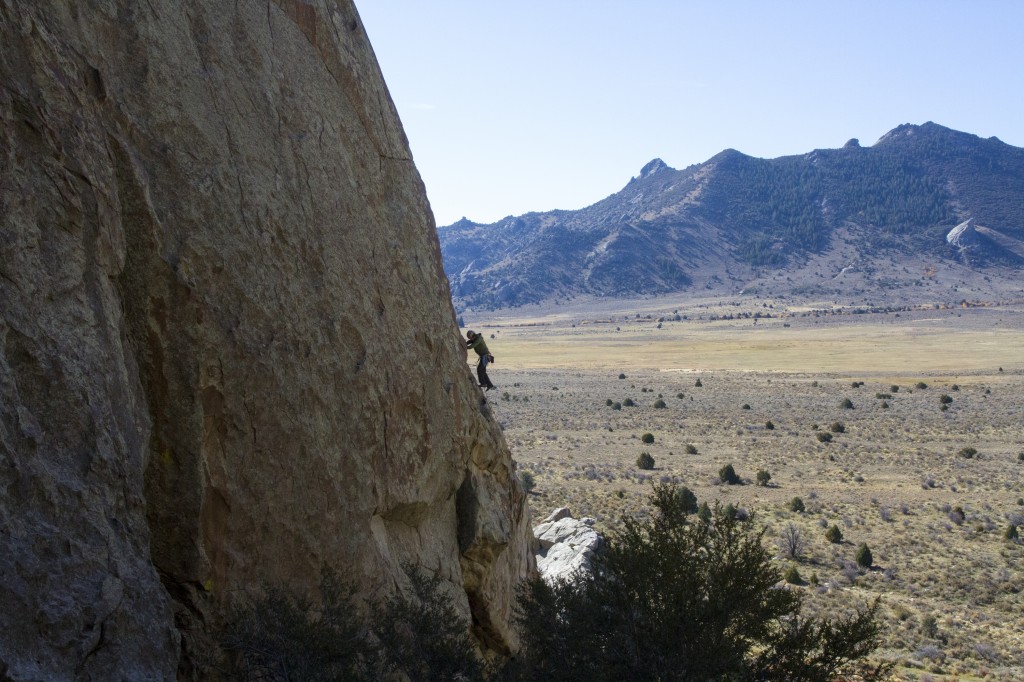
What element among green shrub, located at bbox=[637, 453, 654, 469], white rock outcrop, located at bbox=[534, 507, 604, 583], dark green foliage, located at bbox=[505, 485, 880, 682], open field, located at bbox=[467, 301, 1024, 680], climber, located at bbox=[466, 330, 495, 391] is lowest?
open field, located at bbox=[467, 301, 1024, 680]

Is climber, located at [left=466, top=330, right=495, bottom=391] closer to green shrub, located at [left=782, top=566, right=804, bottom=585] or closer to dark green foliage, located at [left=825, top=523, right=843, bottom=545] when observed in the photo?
green shrub, located at [left=782, top=566, right=804, bottom=585]

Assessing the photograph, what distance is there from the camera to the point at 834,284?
178875 mm

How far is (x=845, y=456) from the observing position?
1500 inches

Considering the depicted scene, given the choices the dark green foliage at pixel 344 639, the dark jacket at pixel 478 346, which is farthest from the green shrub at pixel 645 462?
the dark green foliage at pixel 344 639

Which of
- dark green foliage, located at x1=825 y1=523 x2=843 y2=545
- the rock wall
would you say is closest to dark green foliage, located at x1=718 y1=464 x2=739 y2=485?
dark green foliage, located at x1=825 y1=523 x2=843 y2=545

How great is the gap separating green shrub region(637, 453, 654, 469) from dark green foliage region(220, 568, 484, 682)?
27.2 m

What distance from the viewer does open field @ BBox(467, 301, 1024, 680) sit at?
19.8 m

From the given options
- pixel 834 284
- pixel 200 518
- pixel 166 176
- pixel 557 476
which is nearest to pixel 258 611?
pixel 200 518

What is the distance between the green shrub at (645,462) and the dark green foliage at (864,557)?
13037 mm

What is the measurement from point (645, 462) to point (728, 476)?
3900 mm

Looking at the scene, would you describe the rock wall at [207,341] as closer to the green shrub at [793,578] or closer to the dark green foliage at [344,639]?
the dark green foliage at [344,639]

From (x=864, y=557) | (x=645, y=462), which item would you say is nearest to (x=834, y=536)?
(x=864, y=557)

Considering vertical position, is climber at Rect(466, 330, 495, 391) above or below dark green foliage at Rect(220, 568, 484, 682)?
above

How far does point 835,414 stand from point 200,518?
50.0 m
